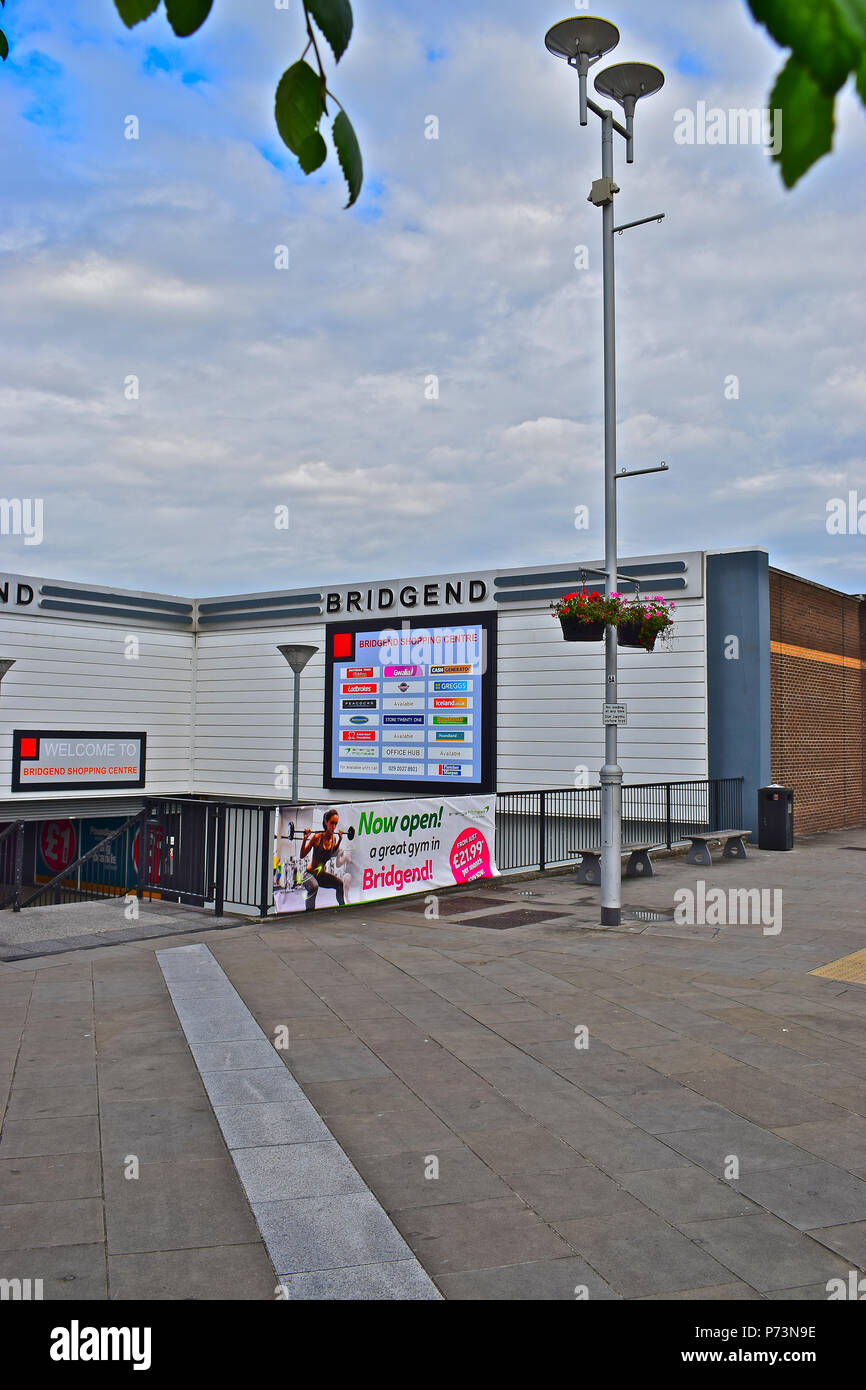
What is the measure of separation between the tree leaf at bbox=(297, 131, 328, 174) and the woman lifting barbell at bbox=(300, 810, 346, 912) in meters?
11.7

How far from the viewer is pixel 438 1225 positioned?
4637 millimetres

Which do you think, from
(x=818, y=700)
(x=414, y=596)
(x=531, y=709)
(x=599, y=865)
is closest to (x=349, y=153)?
(x=599, y=865)

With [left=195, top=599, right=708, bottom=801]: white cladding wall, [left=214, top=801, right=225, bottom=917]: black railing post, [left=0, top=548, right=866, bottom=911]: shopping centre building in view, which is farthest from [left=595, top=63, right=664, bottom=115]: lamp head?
[left=195, top=599, right=708, bottom=801]: white cladding wall

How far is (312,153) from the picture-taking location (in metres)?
1.79

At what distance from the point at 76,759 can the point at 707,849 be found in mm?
16604

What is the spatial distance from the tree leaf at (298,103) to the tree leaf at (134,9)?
252mm

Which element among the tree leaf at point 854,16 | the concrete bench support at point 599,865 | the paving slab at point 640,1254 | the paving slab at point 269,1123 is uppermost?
the tree leaf at point 854,16

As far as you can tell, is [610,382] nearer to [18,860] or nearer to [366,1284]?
[18,860]

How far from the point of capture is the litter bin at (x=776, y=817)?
2072 centimetres

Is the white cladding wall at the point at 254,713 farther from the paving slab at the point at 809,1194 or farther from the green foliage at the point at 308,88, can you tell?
the green foliage at the point at 308,88

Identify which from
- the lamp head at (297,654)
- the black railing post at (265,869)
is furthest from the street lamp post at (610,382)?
the lamp head at (297,654)

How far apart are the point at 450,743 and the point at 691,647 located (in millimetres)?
6373

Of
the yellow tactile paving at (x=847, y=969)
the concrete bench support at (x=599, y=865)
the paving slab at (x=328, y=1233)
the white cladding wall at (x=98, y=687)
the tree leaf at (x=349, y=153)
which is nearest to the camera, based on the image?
the tree leaf at (x=349, y=153)

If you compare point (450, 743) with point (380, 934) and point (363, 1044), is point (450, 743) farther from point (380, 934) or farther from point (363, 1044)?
point (363, 1044)
